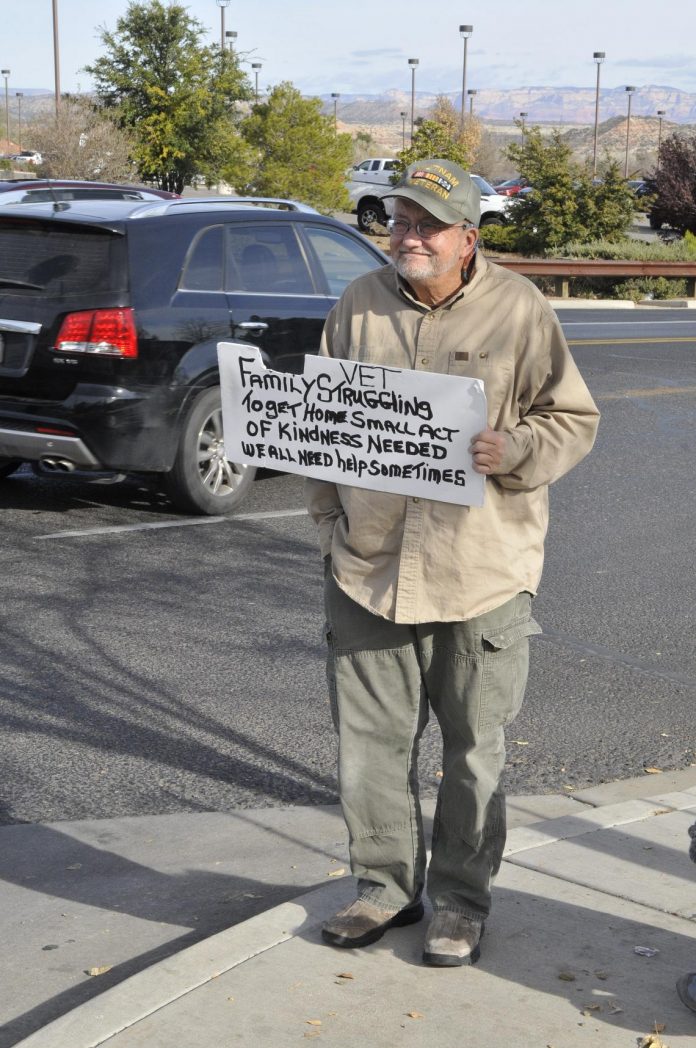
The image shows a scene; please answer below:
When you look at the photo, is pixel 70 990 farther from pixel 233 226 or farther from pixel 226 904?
pixel 233 226

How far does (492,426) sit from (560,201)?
3097 cm

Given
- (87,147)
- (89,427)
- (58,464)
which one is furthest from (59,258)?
(87,147)

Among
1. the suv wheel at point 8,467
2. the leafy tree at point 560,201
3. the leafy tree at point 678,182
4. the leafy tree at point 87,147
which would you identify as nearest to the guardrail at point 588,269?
the leafy tree at point 560,201

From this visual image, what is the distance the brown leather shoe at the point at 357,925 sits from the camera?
11.2ft

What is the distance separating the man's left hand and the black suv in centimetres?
489

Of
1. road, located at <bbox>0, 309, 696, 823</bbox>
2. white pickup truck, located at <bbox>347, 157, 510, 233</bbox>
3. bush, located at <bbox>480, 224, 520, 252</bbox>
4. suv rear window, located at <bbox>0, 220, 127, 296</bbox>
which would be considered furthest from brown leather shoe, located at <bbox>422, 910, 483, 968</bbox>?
white pickup truck, located at <bbox>347, 157, 510, 233</bbox>

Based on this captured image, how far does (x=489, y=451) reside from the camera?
3.24 metres

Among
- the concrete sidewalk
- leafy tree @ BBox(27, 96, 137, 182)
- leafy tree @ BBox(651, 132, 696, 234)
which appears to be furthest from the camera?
leafy tree @ BBox(651, 132, 696, 234)

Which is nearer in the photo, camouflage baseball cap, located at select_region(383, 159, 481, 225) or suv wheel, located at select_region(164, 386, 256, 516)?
camouflage baseball cap, located at select_region(383, 159, 481, 225)

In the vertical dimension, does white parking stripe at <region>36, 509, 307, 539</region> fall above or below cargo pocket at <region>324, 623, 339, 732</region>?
below

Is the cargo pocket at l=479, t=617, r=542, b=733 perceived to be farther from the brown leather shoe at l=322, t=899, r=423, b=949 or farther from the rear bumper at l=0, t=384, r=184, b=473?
the rear bumper at l=0, t=384, r=184, b=473

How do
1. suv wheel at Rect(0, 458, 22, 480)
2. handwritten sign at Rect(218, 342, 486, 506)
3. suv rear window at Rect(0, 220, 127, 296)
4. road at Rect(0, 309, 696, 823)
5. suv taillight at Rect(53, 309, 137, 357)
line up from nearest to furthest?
handwritten sign at Rect(218, 342, 486, 506), road at Rect(0, 309, 696, 823), suv taillight at Rect(53, 309, 137, 357), suv rear window at Rect(0, 220, 127, 296), suv wheel at Rect(0, 458, 22, 480)

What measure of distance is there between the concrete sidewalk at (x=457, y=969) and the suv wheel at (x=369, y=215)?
35.5 m

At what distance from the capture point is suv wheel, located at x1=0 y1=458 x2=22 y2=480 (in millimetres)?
8988
